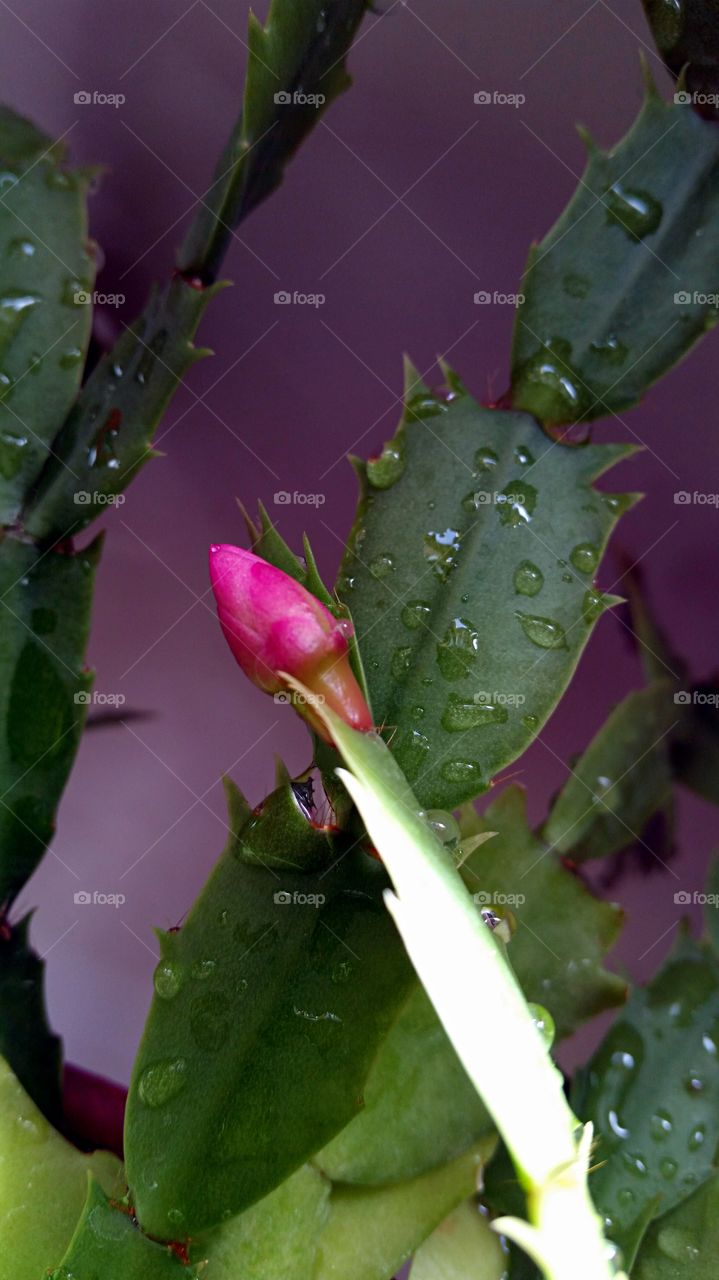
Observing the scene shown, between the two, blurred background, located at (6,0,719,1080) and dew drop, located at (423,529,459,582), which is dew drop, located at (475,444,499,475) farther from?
blurred background, located at (6,0,719,1080)

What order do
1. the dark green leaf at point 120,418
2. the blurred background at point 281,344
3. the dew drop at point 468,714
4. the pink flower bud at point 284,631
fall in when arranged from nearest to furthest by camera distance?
1. the pink flower bud at point 284,631
2. the dew drop at point 468,714
3. the dark green leaf at point 120,418
4. the blurred background at point 281,344

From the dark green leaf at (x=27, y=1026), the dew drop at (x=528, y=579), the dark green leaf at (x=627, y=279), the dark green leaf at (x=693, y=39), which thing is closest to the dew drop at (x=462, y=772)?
the dew drop at (x=528, y=579)

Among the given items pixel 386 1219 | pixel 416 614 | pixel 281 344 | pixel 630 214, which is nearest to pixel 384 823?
pixel 416 614

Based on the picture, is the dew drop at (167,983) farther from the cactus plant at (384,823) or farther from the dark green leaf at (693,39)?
the dark green leaf at (693,39)

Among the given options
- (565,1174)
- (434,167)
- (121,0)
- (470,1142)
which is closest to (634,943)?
(470,1142)

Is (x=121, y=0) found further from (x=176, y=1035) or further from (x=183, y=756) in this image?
(x=176, y=1035)

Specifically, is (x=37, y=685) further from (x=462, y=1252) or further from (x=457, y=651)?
(x=462, y=1252)
